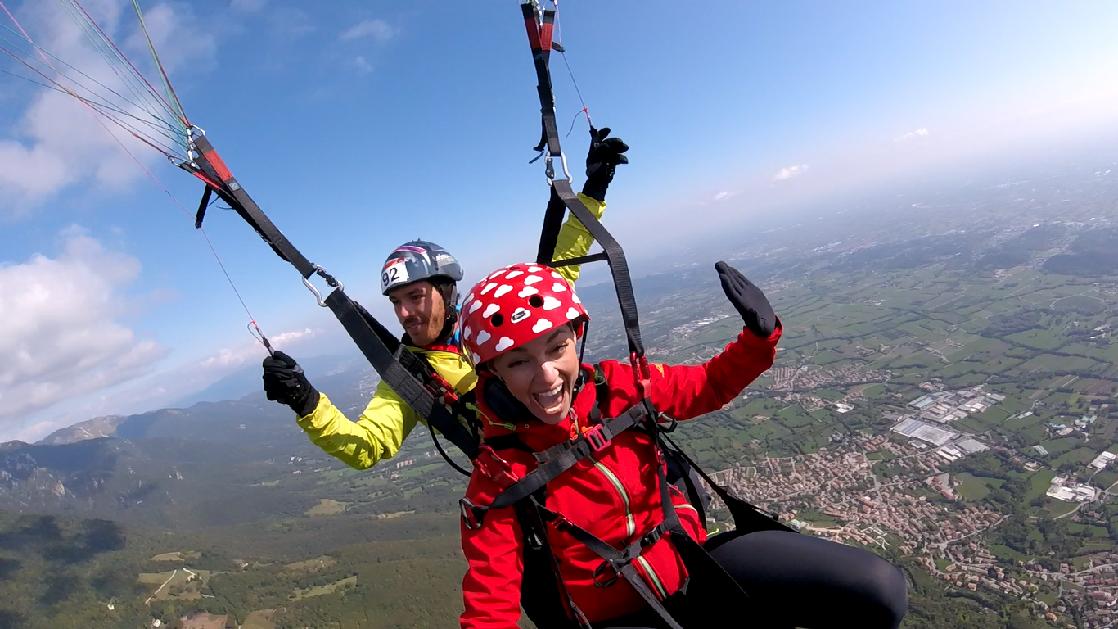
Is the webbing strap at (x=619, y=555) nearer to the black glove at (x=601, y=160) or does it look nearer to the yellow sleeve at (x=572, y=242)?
the yellow sleeve at (x=572, y=242)

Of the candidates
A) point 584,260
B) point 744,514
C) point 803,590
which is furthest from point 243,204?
point 803,590

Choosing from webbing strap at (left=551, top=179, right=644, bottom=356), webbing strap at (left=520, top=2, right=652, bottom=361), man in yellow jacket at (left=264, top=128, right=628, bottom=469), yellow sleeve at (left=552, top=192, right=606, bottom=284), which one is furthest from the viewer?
yellow sleeve at (left=552, top=192, right=606, bottom=284)

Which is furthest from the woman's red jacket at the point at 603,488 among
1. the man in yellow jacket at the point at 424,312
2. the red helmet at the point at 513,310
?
the man in yellow jacket at the point at 424,312

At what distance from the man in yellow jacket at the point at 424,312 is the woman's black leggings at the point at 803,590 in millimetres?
1918

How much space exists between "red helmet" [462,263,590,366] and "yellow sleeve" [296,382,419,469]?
1.01 meters

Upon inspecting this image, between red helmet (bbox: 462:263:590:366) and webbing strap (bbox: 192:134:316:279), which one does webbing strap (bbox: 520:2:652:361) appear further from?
webbing strap (bbox: 192:134:316:279)

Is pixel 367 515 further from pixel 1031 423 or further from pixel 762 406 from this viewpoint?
pixel 1031 423

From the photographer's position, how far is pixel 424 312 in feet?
12.8

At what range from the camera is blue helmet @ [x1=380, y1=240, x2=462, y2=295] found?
3725mm

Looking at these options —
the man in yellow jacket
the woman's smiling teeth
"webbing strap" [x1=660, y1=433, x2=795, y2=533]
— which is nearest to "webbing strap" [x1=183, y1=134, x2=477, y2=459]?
the man in yellow jacket

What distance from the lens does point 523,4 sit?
11.1 ft

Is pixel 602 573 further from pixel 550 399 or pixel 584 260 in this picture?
pixel 584 260

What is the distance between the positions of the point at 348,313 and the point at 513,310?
1.59m

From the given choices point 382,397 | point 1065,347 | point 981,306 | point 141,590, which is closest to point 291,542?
point 141,590
